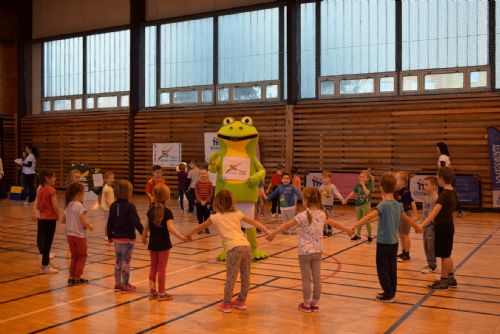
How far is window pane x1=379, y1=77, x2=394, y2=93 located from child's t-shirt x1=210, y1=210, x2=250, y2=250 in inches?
504

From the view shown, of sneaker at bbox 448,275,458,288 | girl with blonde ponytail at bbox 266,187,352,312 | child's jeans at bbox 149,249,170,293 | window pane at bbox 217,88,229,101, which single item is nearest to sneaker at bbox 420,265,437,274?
sneaker at bbox 448,275,458,288

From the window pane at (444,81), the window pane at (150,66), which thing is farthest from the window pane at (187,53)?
the window pane at (444,81)

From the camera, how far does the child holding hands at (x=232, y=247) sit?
562 cm

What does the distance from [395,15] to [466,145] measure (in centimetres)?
460

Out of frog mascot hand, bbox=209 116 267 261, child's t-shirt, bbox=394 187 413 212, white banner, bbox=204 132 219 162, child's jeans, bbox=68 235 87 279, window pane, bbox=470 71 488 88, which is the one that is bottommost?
child's jeans, bbox=68 235 87 279

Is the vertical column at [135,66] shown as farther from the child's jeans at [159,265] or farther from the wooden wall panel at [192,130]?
the child's jeans at [159,265]

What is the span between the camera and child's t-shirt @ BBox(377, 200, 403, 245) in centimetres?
606

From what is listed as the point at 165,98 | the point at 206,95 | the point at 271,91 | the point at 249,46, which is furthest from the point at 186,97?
the point at 271,91

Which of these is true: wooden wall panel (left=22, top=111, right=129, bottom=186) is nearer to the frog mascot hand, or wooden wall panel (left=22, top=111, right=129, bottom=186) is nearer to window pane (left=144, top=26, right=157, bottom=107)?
window pane (left=144, top=26, right=157, bottom=107)

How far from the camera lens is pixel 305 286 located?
5695mm

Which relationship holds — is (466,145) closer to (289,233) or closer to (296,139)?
(296,139)

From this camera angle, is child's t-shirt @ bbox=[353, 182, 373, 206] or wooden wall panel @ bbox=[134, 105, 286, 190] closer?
child's t-shirt @ bbox=[353, 182, 373, 206]

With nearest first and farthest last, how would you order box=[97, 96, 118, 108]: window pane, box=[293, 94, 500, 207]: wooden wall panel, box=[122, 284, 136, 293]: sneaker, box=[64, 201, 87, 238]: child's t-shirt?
box=[122, 284, 136, 293]: sneaker → box=[64, 201, 87, 238]: child's t-shirt → box=[293, 94, 500, 207]: wooden wall panel → box=[97, 96, 118, 108]: window pane

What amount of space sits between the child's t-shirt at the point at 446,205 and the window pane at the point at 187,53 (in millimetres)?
14971
